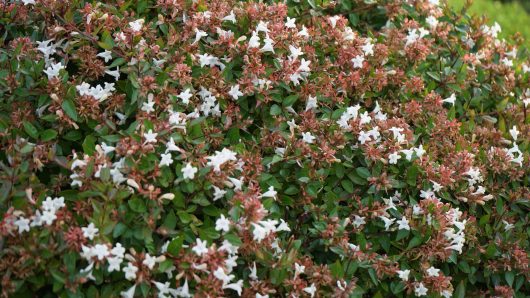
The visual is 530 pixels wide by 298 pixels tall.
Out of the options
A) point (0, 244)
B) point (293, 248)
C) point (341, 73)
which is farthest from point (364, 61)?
point (0, 244)

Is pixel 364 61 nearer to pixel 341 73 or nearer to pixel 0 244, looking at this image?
pixel 341 73

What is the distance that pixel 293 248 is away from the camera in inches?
104

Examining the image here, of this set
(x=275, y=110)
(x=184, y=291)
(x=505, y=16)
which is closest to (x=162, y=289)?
(x=184, y=291)

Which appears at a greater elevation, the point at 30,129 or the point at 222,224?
the point at 30,129

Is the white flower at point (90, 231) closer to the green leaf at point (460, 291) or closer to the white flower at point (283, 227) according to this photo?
the white flower at point (283, 227)

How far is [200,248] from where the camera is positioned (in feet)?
7.88

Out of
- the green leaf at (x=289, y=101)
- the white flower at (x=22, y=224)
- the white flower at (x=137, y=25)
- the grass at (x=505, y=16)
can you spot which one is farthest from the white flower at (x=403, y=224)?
the grass at (x=505, y=16)

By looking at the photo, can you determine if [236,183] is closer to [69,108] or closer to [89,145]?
[89,145]

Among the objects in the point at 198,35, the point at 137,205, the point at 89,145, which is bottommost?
the point at 137,205

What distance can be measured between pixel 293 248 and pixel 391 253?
0.50 metres

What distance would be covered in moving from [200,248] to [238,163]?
42 centimetres

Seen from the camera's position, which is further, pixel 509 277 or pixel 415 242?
pixel 509 277

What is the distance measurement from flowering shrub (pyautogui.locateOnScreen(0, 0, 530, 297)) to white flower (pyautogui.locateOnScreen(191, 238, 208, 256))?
1.7 inches

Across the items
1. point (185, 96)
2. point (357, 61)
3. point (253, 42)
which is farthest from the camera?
point (357, 61)
